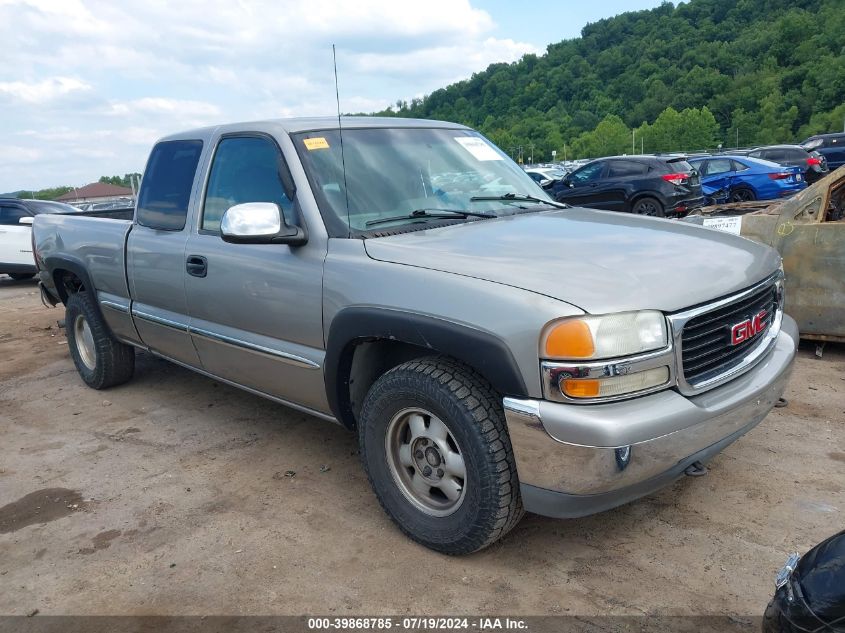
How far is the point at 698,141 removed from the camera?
7906 cm

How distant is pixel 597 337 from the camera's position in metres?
2.27

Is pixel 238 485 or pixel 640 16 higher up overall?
pixel 640 16

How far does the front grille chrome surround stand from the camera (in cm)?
241

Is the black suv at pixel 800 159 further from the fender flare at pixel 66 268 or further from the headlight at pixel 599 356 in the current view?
the headlight at pixel 599 356

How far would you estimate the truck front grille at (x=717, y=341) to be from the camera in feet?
8.05

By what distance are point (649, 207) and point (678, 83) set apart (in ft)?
297

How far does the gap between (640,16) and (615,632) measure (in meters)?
116

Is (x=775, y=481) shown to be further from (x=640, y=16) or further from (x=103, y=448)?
(x=640, y=16)

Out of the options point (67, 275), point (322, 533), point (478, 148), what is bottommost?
point (322, 533)

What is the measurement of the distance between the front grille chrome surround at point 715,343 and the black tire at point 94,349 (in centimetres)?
420

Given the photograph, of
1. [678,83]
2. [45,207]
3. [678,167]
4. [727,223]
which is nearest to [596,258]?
[727,223]

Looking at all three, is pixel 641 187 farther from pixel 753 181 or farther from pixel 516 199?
pixel 516 199

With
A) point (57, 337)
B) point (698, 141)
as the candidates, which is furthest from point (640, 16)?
point (57, 337)

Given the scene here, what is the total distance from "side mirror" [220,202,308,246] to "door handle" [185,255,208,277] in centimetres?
67
